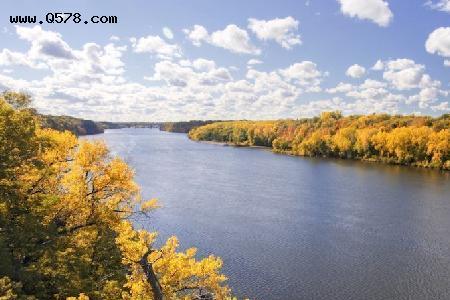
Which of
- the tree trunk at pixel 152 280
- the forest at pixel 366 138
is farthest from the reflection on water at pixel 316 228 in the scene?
the forest at pixel 366 138

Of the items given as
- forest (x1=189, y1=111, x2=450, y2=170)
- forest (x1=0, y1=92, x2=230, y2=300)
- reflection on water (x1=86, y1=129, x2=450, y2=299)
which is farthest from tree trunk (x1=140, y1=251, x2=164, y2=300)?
forest (x1=189, y1=111, x2=450, y2=170)

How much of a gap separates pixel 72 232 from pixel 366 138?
291 feet

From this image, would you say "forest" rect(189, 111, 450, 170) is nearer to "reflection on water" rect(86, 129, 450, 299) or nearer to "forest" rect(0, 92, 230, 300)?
"reflection on water" rect(86, 129, 450, 299)

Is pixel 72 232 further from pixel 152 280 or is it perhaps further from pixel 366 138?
pixel 366 138

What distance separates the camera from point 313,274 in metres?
29.9

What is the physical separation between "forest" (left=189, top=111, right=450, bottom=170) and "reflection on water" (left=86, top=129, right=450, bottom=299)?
55.0 ft

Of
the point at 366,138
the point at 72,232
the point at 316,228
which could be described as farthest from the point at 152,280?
the point at 366,138

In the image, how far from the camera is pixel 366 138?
102 m

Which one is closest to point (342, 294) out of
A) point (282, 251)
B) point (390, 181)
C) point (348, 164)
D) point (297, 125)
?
point (282, 251)

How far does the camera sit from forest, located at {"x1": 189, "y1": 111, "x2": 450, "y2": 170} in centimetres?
8925

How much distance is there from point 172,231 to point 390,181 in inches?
1578

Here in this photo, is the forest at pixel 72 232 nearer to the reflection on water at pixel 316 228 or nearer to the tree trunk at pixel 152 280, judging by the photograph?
the tree trunk at pixel 152 280

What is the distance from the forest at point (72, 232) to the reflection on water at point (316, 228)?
32.5 ft

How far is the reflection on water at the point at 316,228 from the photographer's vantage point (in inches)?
1125
